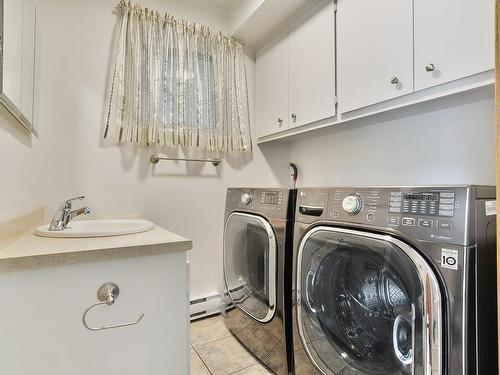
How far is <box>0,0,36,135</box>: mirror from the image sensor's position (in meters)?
0.93

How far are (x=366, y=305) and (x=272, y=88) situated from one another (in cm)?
170

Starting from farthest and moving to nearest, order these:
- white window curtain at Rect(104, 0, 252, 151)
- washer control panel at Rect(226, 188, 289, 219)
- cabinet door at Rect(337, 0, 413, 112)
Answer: white window curtain at Rect(104, 0, 252, 151), washer control panel at Rect(226, 188, 289, 219), cabinet door at Rect(337, 0, 413, 112)

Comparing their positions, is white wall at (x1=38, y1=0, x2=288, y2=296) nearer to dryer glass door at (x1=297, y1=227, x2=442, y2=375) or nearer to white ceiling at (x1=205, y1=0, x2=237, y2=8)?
white ceiling at (x1=205, y1=0, x2=237, y2=8)

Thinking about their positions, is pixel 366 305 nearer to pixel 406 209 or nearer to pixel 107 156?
pixel 406 209

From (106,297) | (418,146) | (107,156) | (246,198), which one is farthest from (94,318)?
(418,146)

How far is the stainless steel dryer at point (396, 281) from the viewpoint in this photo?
0.73 meters

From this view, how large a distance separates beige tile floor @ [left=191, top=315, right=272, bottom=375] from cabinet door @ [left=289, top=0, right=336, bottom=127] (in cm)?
151

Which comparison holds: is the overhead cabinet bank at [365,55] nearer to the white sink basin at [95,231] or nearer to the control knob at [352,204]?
the control knob at [352,204]

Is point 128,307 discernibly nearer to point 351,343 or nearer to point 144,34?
point 351,343

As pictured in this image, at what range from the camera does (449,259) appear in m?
0.74

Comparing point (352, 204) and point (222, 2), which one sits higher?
point (222, 2)

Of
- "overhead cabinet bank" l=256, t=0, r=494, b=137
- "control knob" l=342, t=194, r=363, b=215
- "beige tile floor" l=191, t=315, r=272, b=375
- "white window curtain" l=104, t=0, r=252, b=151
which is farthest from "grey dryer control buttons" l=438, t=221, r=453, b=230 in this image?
"white window curtain" l=104, t=0, r=252, b=151

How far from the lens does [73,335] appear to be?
81 centimetres

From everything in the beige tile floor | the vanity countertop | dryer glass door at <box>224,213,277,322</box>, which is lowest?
the beige tile floor
